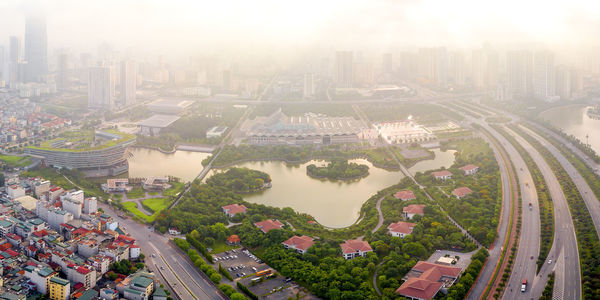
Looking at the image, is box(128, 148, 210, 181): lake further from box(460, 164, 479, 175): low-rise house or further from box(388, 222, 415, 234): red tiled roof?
box(460, 164, 479, 175): low-rise house

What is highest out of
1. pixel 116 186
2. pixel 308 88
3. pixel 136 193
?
pixel 308 88

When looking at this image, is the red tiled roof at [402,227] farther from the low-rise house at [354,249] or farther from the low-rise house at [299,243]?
the low-rise house at [299,243]

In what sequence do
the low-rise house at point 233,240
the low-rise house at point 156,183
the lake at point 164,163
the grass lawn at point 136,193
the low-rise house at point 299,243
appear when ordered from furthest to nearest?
the lake at point 164,163 → the low-rise house at point 156,183 → the grass lawn at point 136,193 → the low-rise house at point 233,240 → the low-rise house at point 299,243

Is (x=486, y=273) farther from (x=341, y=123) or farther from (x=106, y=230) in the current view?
(x=341, y=123)

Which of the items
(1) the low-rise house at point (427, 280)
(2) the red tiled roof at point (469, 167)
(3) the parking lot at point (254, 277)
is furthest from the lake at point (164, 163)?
(1) the low-rise house at point (427, 280)

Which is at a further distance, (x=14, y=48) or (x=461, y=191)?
(x=14, y=48)

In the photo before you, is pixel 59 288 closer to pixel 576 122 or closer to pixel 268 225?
pixel 268 225

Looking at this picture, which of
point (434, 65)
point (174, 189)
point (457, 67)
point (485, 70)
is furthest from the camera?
point (434, 65)

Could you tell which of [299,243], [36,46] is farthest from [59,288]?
[36,46]
